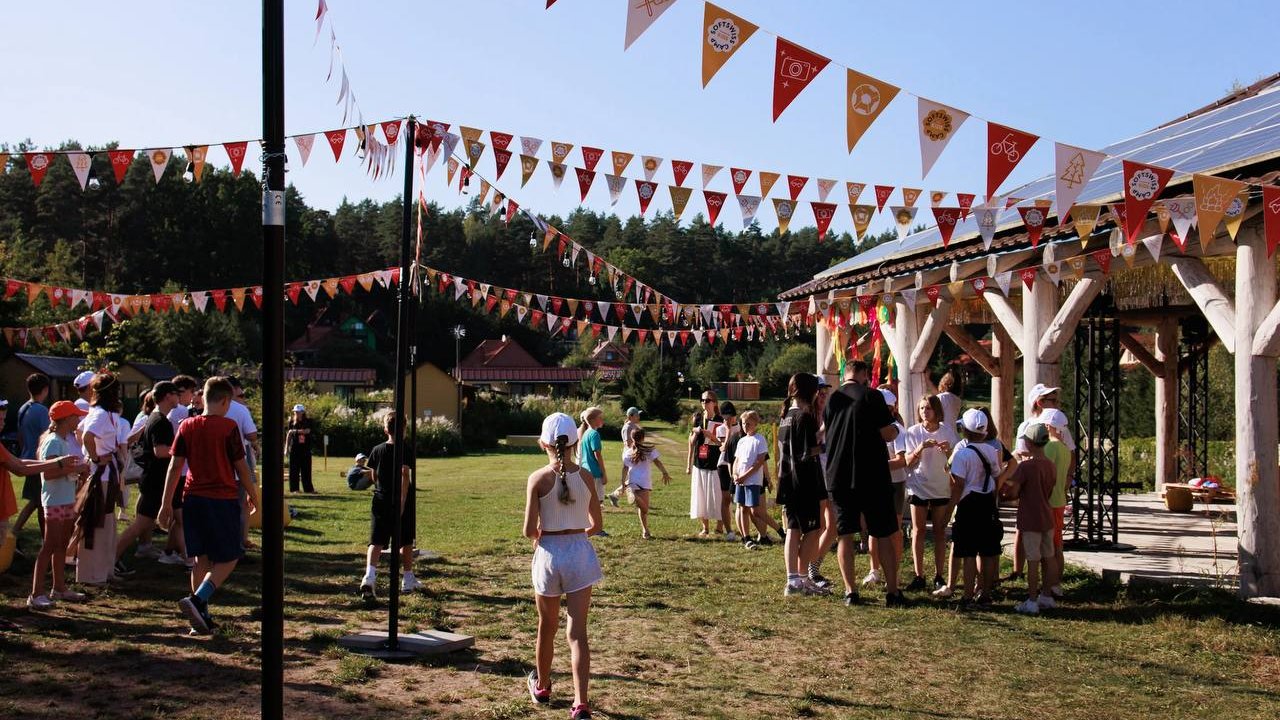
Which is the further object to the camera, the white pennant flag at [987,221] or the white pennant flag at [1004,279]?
the white pennant flag at [1004,279]

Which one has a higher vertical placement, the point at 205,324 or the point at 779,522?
the point at 205,324

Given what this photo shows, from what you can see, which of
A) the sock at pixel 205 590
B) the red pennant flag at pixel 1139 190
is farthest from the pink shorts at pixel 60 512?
the red pennant flag at pixel 1139 190

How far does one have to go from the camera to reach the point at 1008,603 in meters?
7.98

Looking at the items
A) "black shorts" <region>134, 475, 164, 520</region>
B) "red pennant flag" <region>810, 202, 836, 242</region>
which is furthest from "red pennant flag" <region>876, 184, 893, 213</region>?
"black shorts" <region>134, 475, 164, 520</region>

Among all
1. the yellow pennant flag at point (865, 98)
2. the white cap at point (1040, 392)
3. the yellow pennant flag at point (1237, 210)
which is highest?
the yellow pennant flag at point (865, 98)

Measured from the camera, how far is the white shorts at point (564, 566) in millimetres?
4898

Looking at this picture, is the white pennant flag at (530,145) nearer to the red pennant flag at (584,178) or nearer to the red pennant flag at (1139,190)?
the red pennant flag at (584,178)

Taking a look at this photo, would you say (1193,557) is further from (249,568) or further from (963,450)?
(249,568)

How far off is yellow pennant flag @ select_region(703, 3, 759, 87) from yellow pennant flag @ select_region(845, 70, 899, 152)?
84 centimetres

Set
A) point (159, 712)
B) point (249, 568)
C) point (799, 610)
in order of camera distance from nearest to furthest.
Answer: point (159, 712) < point (799, 610) < point (249, 568)

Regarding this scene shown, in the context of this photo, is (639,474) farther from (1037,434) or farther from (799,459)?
(1037,434)

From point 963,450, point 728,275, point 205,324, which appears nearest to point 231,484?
point 963,450

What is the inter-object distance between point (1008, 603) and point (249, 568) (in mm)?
6536

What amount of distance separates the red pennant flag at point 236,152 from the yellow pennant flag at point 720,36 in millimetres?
5006
